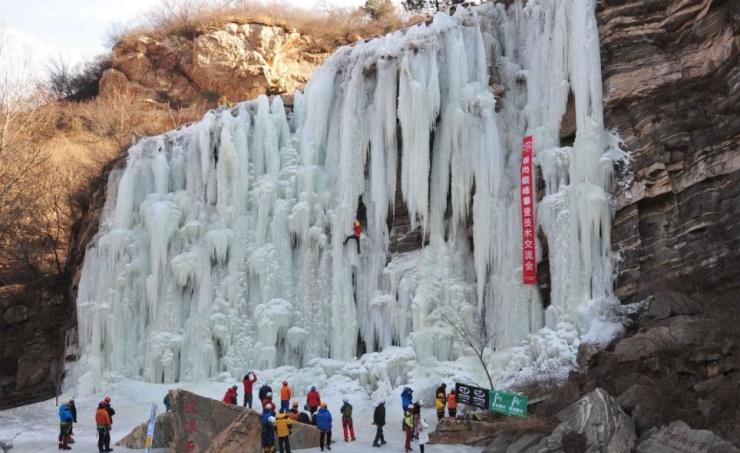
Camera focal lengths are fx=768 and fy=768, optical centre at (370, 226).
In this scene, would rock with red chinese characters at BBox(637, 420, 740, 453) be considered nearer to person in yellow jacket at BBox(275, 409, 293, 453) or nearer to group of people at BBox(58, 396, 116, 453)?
person in yellow jacket at BBox(275, 409, 293, 453)

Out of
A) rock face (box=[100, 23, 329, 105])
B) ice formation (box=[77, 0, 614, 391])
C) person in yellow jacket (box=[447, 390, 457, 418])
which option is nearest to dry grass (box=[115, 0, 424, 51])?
rock face (box=[100, 23, 329, 105])

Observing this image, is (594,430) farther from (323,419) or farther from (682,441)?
(323,419)

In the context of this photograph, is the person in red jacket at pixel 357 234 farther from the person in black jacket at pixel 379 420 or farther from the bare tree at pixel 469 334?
the person in black jacket at pixel 379 420

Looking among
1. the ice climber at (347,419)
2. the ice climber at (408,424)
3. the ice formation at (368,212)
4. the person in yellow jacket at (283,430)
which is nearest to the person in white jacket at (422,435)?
the ice climber at (408,424)

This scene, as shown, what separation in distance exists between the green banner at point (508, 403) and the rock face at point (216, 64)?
85.9ft

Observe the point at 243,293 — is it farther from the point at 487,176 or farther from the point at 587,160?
the point at 587,160

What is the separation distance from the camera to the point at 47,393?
2539cm

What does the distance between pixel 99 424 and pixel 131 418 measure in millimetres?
3978

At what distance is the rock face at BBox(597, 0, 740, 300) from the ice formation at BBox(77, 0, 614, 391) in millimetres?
632

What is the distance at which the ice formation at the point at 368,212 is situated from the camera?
779 inches

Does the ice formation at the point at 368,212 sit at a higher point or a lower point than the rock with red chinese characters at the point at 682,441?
higher

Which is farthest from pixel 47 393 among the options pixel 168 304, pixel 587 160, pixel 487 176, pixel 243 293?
pixel 587 160

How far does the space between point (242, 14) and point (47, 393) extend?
2237 centimetres

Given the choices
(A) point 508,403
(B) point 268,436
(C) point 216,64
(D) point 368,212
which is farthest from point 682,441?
(C) point 216,64
